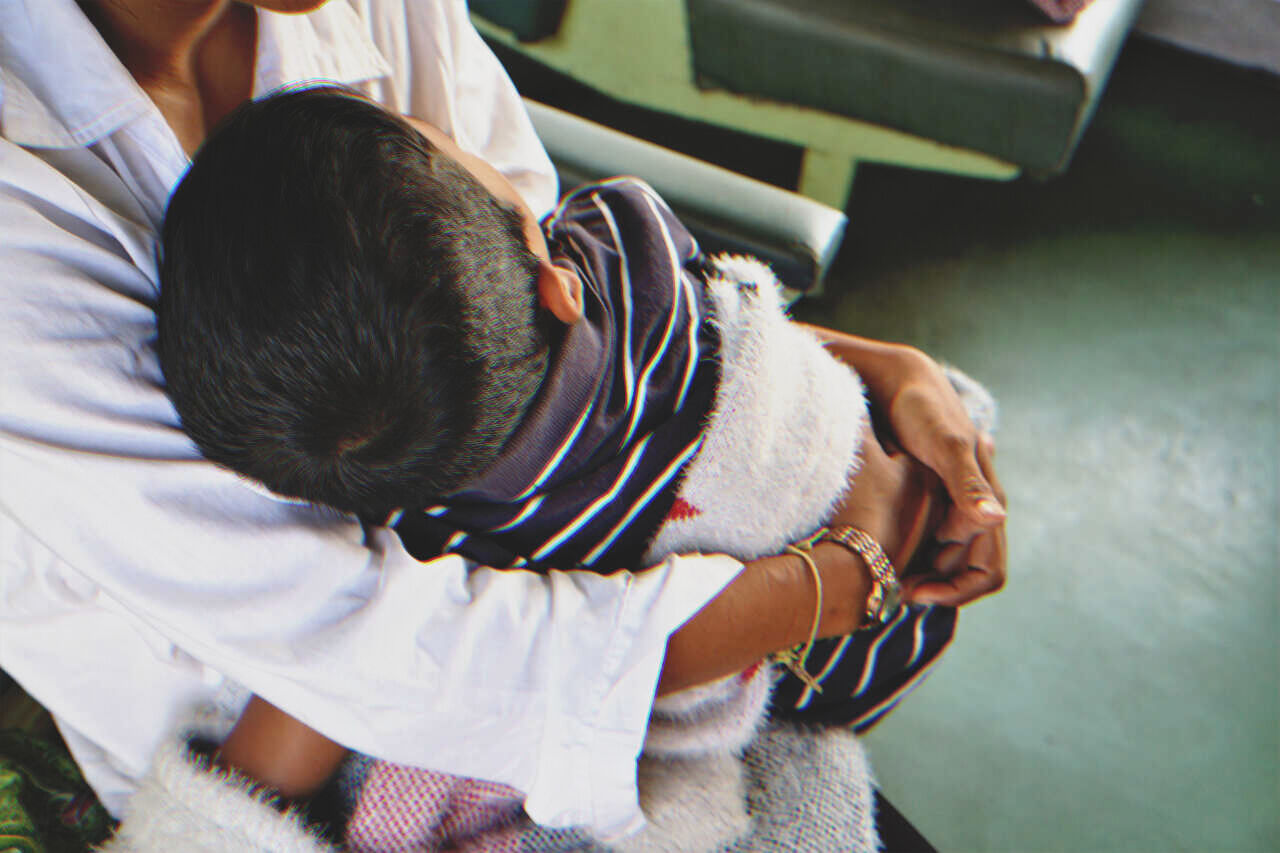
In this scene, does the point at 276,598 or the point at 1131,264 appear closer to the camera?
the point at 276,598

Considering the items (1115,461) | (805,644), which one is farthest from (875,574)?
(1115,461)

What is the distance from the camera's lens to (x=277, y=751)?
0.73m

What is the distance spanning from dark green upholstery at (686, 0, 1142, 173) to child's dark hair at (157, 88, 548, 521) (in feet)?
3.68

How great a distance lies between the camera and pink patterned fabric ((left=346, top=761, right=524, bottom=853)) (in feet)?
2.40

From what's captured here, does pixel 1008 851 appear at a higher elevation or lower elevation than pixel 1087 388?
lower

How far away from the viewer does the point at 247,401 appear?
23.1 inches

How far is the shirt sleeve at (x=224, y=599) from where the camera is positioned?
1.89ft

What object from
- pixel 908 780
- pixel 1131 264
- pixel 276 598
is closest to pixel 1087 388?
pixel 1131 264

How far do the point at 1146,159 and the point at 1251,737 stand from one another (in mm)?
1385

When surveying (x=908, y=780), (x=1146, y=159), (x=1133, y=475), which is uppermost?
(x=1146, y=159)

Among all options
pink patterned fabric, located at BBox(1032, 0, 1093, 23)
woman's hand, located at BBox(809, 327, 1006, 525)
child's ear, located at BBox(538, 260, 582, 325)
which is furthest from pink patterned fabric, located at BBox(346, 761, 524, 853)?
pink patterned fabric, located at BBox(1032, 0, 1093, 23)

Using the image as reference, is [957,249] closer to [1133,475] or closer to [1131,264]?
[1131,264]

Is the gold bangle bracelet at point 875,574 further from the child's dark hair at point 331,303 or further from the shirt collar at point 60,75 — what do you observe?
the shirt collar at point 60,75

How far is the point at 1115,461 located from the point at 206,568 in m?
1.51
